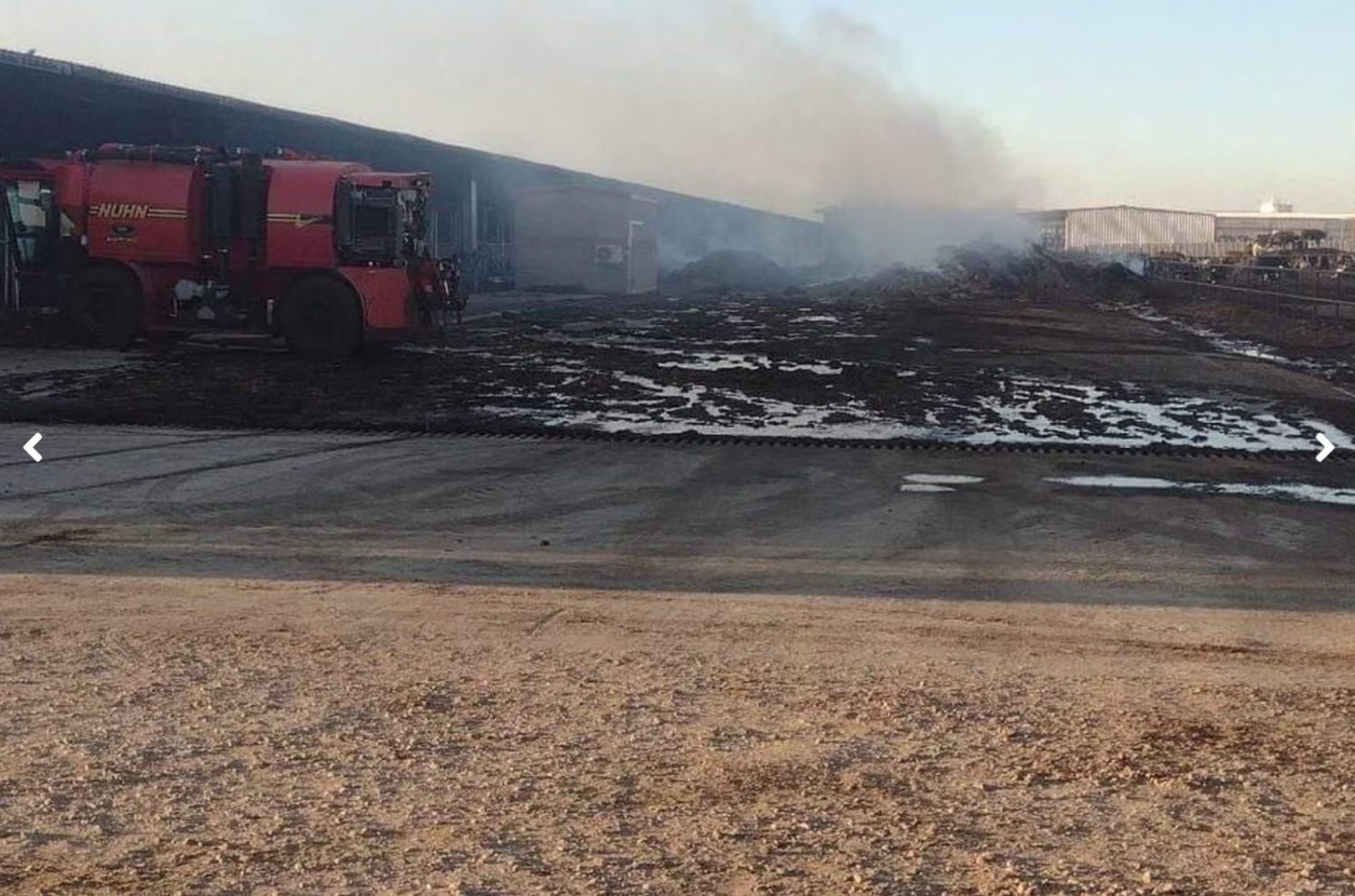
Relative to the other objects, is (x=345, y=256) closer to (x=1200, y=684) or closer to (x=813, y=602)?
(x=813, y=602)

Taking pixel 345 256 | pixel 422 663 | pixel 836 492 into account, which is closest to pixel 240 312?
pixel 345 256

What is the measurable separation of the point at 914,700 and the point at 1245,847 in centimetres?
170

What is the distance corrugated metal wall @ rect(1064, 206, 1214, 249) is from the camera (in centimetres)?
12394

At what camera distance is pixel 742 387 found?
64.9 feet

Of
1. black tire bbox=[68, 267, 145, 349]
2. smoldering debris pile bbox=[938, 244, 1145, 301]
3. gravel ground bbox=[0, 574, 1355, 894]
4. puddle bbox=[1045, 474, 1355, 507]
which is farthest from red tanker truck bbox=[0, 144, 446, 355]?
smoldering debris pile bbox=[938, 244, 1145, 301]

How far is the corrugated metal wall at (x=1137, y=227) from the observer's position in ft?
407

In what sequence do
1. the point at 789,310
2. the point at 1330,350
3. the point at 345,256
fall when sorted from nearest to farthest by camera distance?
1. the point at 345,256
2. the point at 1330,350
3. the point at 789,310

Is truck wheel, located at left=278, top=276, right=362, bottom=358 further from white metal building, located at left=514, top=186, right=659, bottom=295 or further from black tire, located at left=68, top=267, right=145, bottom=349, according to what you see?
white metal building, located at left=514, top=186, right=659, bottom=295

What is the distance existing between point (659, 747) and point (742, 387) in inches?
579

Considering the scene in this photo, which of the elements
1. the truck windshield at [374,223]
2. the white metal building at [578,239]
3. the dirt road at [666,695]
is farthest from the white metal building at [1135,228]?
the dirt road at [666,695]

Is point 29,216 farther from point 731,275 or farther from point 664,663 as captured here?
point 731,275

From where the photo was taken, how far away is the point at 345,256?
2200 cm

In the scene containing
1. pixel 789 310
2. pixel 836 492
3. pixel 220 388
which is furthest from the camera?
pixel 789 310

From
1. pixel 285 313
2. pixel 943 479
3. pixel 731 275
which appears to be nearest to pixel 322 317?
pixel 285 313
